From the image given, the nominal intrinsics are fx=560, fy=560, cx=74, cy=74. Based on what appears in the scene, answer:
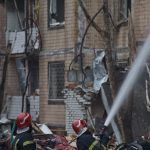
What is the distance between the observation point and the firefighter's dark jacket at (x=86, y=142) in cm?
862

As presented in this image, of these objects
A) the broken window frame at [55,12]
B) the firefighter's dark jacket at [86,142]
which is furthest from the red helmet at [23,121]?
the broken window frame at [55,12]

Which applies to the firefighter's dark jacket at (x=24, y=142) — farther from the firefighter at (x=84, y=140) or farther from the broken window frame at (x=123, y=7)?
the broken window frame at (x=123, y=7)

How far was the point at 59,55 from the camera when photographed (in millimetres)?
20531

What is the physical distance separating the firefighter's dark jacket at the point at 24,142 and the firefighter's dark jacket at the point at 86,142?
0.73 meters

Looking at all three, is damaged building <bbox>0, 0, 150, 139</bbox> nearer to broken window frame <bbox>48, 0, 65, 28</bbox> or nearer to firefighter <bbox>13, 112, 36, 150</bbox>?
broken window frame <bbox>48, 0, 65, 28</bbox>

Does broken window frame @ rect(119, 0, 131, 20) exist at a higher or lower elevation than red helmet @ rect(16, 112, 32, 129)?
higher

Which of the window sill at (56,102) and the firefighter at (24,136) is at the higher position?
the firefighter at (24,136)

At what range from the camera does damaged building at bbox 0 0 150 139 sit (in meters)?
18.0

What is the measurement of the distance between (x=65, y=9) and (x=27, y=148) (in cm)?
1206

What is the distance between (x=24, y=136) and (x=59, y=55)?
11.9 m

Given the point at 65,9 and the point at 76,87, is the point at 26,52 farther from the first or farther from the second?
the point at 76,87

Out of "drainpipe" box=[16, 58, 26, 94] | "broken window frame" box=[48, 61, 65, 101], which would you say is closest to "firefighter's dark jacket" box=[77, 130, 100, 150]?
"broken window frame" box=[48, 61, 65, 101]

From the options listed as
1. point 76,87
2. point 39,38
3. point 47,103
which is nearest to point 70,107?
point 76,87

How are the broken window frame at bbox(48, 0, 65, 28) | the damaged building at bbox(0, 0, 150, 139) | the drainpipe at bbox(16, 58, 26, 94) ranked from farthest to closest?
the drainpipe at bbox(16, 58, 26, 94), the broken window frame at bbox(48, 0, 65, 28), the damaged building at bbox(0, 0, 150, 139)
